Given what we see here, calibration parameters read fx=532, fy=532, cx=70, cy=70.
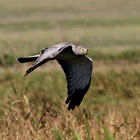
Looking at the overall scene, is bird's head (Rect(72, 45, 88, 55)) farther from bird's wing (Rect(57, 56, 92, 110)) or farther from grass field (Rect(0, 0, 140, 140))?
grass field (Rect(0, 0, 140, 140))

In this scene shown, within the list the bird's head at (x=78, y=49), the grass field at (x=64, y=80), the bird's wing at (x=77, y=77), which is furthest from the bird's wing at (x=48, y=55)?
the bird's wing at (x=77, y=77)

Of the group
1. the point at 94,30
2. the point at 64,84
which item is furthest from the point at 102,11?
the point at 64,84

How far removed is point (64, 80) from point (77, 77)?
3.95 meters

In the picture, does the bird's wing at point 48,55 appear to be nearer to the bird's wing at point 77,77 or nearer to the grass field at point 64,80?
the grass field at point 64,80

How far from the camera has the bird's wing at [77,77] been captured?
521 centimetres

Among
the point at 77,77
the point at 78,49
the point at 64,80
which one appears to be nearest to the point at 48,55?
the point at 78,49

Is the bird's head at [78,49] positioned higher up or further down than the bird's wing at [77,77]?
higher up

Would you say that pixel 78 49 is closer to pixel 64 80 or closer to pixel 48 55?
pixel 48 55

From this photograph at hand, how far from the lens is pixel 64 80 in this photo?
9250mm

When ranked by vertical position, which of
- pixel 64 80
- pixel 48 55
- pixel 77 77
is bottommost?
pixel 64 80

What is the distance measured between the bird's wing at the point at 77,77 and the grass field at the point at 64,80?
132 millimetres

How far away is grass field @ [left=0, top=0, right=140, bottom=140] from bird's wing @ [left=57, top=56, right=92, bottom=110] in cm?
13

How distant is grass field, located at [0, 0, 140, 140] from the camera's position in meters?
5.06

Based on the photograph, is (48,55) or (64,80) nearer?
(48,55)
